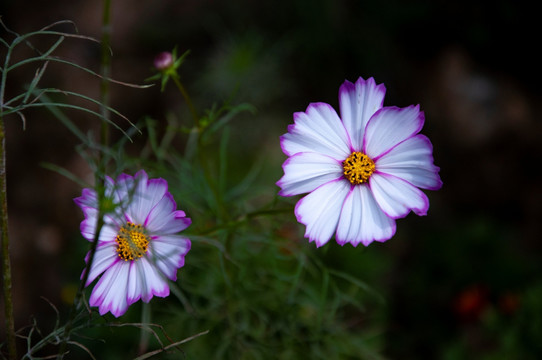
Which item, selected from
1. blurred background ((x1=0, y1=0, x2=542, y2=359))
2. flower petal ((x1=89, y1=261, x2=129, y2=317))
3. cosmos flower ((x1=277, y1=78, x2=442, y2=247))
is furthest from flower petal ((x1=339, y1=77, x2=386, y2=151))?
blurred background ((x1=0, y1=0, x2=542, y2=359))

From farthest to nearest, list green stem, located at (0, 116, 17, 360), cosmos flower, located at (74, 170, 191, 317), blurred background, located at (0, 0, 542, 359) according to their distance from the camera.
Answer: blurred background, located at (0, 0, 542, 359)
cosmos flower, located at (74, 170, 191, 317)
green stem, located at (0, 116, 17, 360)

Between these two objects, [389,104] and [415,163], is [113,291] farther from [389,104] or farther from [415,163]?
[389,104]

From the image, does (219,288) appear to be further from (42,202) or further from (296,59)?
(296,59)

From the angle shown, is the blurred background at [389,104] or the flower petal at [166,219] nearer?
the flower petal at [166,219]

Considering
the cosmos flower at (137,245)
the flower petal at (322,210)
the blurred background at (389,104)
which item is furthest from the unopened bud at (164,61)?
the blurred background at (389,104)

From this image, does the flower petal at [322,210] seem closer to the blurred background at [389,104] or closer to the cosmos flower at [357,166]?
the cosmos flower at [357,166]

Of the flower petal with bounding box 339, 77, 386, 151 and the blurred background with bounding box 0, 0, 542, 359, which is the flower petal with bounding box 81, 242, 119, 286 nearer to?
the flower petal with bounding box 339, 77, 386, 151

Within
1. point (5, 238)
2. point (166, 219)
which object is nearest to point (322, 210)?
point (166, 219)
